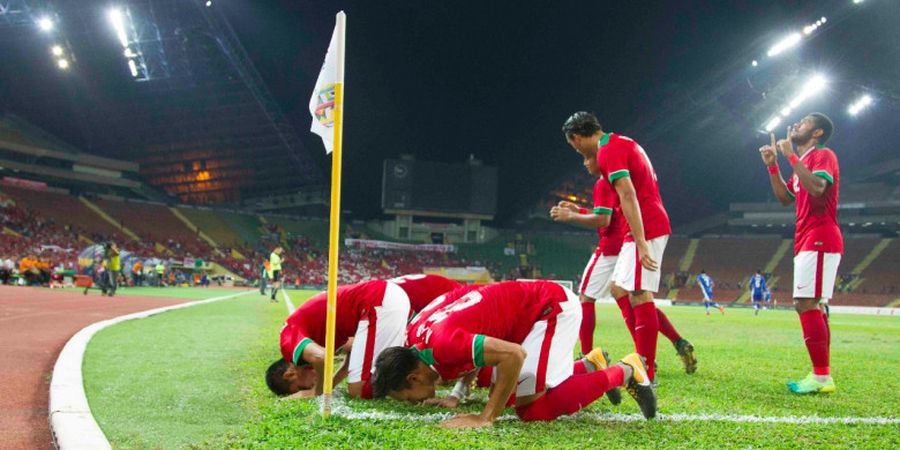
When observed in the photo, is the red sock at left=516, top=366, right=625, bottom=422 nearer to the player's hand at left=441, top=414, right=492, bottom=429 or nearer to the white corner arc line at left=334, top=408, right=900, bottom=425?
the white corner arc line at left=334, top=408, right=900, bottom=425

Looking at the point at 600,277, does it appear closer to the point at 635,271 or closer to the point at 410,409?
the point at 635,271

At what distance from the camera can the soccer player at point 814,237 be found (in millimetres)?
4500

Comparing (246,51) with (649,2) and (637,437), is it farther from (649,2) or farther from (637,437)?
(637,437)

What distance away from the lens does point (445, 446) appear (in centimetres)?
271

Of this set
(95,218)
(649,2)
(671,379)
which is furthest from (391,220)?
(671,379)

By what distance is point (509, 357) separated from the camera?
305 centimetres

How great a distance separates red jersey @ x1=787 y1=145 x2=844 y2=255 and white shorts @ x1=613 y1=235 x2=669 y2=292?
114 cm

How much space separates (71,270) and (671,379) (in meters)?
29.3

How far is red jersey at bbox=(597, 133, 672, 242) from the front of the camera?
14.6 feet

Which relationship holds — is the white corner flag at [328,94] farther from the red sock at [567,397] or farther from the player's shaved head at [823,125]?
the player's shaved head at [823,125]

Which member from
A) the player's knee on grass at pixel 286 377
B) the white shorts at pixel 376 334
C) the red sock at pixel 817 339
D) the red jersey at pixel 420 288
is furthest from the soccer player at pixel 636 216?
the player's knee on grass at pixel 286 377

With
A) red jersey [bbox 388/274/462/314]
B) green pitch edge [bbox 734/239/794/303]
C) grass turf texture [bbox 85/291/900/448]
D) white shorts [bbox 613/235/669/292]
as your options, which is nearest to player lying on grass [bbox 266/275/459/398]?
grass turf texture [bbox 85/291/900/448]

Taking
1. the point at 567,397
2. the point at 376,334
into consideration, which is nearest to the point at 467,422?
the point at 567,397

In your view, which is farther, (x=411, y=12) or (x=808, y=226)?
(x=411, y=12)
